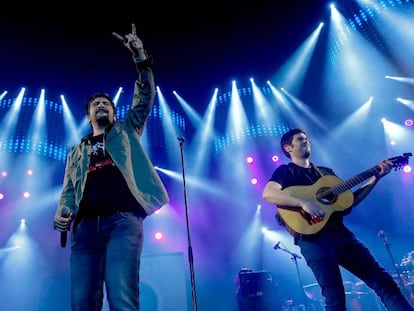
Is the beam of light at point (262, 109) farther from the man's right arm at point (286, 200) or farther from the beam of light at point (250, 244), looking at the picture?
the man's right arm at point (286, 200)

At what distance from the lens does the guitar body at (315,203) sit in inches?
131

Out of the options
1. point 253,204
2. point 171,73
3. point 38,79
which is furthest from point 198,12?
point 253,204

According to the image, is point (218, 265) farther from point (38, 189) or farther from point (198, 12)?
point (198, 12)

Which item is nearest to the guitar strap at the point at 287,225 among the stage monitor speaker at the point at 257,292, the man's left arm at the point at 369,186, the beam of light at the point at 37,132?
the man's left arm at the point at 369,186

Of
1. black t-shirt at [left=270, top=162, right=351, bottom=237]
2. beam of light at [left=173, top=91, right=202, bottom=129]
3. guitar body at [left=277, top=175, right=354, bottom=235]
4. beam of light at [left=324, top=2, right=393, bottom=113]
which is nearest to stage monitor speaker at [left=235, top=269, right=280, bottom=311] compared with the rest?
black t-shirt at [left=270, top=162, right=351, bottom=237]

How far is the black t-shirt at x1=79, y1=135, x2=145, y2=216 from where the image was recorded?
2342mm

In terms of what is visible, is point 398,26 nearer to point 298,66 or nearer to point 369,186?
point 298,66

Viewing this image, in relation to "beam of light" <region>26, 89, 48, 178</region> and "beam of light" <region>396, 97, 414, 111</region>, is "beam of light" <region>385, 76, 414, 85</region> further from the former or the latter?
"beam of light" <region>26, 89, 48, 178</region>

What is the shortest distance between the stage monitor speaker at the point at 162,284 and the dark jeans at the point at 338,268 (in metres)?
8.63

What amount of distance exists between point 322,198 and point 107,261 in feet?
7.80

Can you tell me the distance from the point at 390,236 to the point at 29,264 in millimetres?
13775

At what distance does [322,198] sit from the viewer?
3518 mm

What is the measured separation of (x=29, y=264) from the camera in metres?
12.4

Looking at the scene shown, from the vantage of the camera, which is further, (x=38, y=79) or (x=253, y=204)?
(x=253, y=204)
